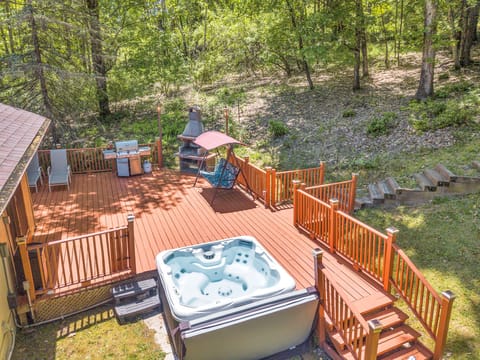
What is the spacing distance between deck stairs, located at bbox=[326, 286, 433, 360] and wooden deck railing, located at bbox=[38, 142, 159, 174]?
854cm

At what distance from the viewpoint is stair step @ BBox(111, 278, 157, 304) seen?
209 inches

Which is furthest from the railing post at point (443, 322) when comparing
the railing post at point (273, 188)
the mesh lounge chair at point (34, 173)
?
the mesh lounge chair at point (34, 173)

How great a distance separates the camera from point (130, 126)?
14969 millimetres

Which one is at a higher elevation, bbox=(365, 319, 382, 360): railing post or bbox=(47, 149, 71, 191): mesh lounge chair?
bbox=(47, 149, 71, 191): mesh lounge chair

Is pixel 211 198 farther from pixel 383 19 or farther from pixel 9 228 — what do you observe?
pixel 383 19

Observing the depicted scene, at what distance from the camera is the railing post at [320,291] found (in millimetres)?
4580

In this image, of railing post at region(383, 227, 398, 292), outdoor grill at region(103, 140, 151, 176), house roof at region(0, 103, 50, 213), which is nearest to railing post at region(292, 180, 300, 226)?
railing post at region(383, 227, 398, 292)

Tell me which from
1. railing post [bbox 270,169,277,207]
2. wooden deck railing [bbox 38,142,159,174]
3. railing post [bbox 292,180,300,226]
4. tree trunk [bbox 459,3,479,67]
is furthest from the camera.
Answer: tree trunk [bbox 459,3,479,67]

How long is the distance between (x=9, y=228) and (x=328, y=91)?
12.4 metres

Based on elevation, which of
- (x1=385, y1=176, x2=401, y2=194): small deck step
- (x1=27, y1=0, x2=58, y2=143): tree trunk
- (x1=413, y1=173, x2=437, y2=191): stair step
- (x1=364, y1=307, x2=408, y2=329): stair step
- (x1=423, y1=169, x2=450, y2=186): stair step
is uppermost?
(x1=27, y1=0, x2=58, y2=143): tree trunk

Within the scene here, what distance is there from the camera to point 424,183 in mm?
7785

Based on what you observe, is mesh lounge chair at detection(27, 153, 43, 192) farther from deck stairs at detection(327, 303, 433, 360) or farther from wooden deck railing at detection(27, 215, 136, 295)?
deck stairs at detection(327, 303, 433, 360)

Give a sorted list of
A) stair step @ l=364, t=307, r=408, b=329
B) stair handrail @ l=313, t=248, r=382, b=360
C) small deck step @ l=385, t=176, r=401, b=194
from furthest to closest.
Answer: small deck step @ l=385, t=176, r=401, b=194, stair step @ l=364, t=307, r=408, b=329, stair handrail @ l=313, t=248, r=382, b=360

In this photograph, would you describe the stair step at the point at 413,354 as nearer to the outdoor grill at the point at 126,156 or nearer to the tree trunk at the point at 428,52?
the outdoor grill at the point at 126,156
